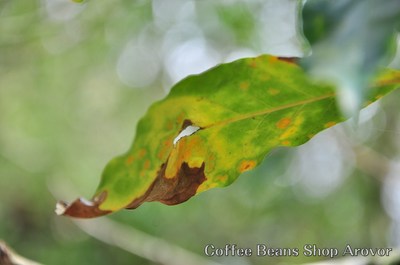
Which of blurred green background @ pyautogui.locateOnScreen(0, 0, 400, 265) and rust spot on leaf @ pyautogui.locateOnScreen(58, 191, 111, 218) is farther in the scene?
blurred green background @ pyautogui.locateOnScreen(0, 0, 400, 265)

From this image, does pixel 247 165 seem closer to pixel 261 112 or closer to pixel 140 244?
pixel 261 112

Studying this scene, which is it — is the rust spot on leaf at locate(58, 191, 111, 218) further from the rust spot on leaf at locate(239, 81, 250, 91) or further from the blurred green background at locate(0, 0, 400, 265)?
the blurred green background at locate(0, 0, 400, 265)

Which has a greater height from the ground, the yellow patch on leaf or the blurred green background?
the yellow patch on leaf

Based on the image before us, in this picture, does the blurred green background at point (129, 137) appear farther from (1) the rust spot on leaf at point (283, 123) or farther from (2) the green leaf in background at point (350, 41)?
(2) the green leaf in background at point (350, 41)

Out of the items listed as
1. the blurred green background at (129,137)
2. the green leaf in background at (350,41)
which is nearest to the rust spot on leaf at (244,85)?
the green leaf in background at (350,41)

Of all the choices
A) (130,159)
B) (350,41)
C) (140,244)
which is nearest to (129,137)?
(140,244)

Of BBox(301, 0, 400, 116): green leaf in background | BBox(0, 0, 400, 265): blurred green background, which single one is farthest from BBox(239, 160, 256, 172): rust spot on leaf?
BBox(0, 0, 400, 265): blurred green background

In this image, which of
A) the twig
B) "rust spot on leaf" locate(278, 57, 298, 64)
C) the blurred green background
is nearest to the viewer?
"rust spot on leaf" locate(278, 57, 298, 64)

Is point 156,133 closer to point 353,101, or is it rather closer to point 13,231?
point 353,101
